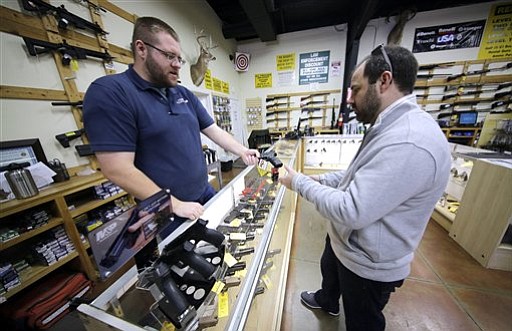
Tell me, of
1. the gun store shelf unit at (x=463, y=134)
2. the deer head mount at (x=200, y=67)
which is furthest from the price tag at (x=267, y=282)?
the gun store shelf unit at (x=463, y=134)

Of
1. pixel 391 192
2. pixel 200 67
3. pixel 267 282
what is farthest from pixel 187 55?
pixel 391 192

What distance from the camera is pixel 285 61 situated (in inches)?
215

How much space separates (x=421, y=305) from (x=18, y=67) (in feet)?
12.9

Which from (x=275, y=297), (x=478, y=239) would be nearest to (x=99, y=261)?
(x=275, y=297)

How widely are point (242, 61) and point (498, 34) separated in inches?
240

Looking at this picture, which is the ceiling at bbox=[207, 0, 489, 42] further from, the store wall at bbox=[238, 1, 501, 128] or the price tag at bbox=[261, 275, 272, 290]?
the price tag at bbox=[261, 275, 272, 290]

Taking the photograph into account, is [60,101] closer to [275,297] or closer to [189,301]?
[189,301]

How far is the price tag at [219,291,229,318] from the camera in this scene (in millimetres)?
700

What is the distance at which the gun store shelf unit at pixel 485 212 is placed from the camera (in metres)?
1.62

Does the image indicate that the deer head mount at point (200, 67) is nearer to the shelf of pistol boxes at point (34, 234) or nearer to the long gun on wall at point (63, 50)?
the long gun on wall at point (63, 50)

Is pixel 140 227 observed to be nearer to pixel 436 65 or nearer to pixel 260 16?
pixel 260 16

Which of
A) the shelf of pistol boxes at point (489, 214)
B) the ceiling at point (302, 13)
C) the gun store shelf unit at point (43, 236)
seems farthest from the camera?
the ceiling at point (302, 13)

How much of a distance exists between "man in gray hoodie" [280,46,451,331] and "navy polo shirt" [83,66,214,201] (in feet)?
1.91

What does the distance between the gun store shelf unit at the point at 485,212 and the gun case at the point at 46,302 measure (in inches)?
139
